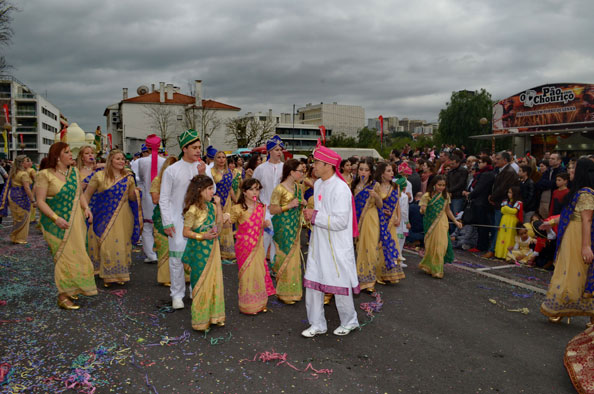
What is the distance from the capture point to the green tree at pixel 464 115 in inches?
1832

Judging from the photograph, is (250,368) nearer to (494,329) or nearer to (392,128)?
(494,329)

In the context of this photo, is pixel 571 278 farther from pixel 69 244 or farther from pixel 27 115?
pixel 27 115

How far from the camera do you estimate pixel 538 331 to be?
189 inches

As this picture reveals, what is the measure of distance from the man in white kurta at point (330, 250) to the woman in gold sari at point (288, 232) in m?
1.03

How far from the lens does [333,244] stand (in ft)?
14.7

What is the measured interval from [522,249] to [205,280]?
660cm

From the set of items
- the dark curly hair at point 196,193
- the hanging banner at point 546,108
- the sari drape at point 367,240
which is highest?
the hanging banner at point 546,108

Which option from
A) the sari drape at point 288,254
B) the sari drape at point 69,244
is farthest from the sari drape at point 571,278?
the sari drape at point 69,244

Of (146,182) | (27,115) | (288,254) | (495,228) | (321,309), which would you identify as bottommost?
(321,309)

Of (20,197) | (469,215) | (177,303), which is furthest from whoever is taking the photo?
(20,197)

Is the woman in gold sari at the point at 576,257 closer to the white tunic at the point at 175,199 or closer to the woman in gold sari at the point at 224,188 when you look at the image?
the white tunic at the point at 175,199

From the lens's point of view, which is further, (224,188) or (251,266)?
(224,188)

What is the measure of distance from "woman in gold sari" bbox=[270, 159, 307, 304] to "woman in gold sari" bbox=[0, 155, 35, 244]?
7296 mm

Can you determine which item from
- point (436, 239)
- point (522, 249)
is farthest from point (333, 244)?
point (522, 249)
